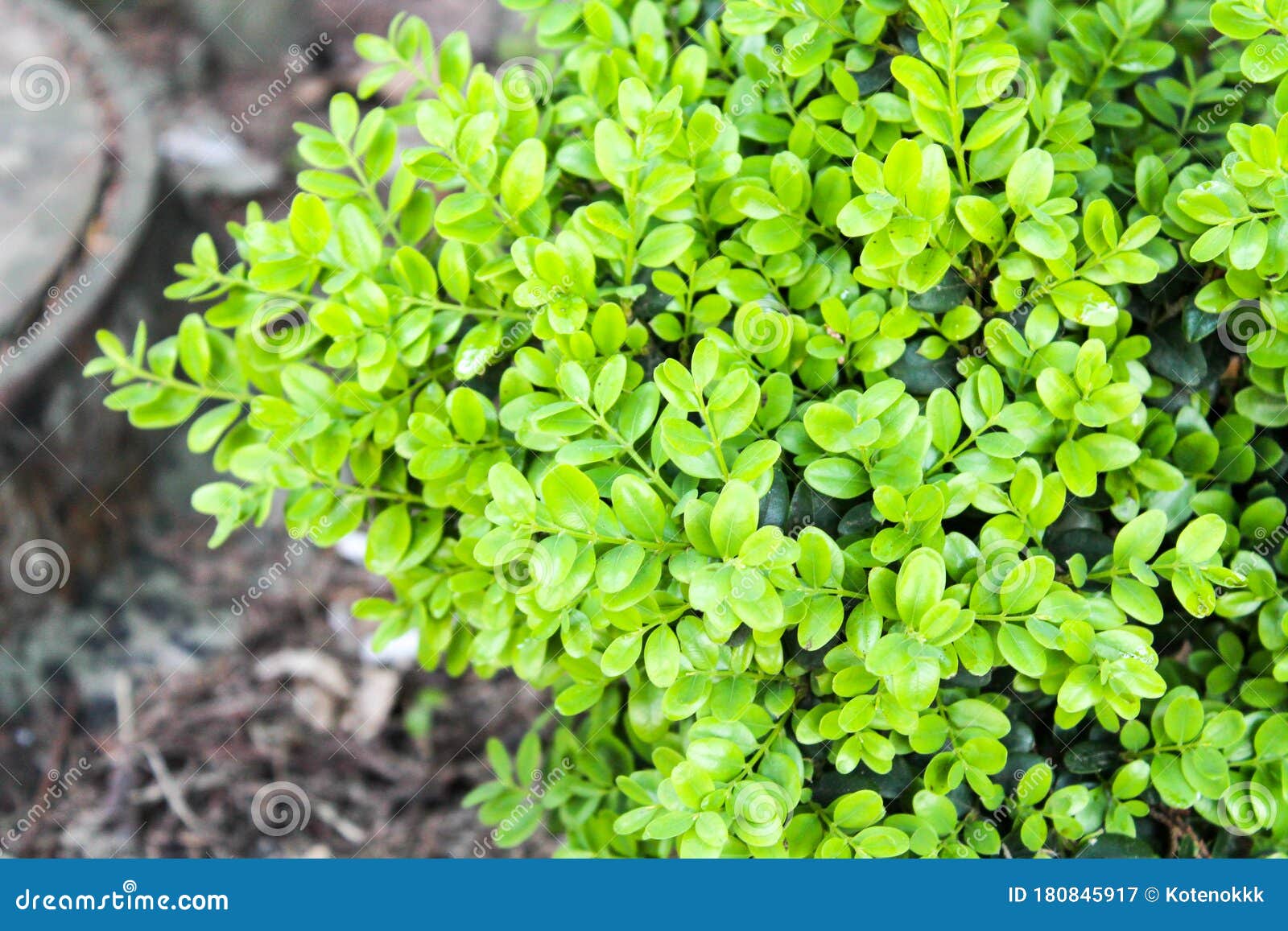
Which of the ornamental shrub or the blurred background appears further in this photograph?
the blurred background

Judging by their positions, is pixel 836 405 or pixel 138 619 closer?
pixel 836 405

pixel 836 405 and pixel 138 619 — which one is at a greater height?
pixel 836 405

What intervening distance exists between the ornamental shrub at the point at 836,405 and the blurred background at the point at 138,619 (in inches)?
45.3

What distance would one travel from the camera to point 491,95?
1.41 meters

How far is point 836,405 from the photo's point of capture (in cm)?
126

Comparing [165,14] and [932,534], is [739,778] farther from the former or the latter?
[165,14]

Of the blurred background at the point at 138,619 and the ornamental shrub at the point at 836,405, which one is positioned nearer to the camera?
the ornamental shrub at the point at 836,405

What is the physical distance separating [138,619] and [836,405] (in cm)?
226

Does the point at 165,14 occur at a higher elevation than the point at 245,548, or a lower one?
higher

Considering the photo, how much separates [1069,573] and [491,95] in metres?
0.95

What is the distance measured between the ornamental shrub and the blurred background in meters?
1.15

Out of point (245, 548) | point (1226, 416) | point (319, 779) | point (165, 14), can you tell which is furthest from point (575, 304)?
point (165, 14)

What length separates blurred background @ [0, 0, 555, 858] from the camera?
8.29 feet

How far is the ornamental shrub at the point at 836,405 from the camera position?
120 cm
